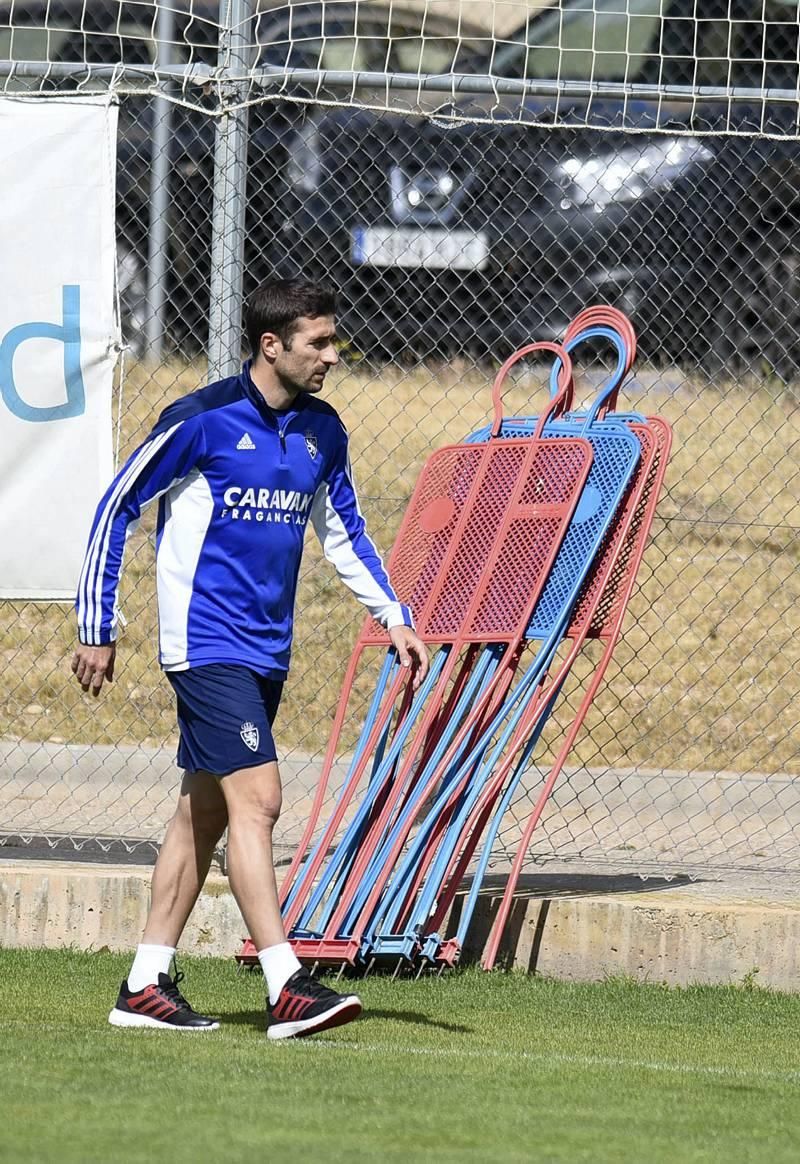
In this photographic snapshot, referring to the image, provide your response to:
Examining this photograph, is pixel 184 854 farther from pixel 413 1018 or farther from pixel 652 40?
pixel 652 40

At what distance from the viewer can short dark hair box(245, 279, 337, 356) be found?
5113 millimetres

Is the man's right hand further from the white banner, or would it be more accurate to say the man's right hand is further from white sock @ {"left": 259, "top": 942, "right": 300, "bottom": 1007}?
the white banner

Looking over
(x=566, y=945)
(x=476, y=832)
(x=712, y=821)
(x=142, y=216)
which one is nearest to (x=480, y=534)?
(x=476, y=832)

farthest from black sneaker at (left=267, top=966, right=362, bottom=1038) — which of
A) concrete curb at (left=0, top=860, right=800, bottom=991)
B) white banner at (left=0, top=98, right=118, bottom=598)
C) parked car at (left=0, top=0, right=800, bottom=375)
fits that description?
parked car at (left=0, top=0, right=800, bottom=375)

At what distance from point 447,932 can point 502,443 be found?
1.56m

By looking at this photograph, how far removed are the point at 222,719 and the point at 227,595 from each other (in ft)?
1.05

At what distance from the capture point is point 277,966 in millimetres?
4863

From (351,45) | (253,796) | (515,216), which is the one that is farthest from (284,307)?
(351,45)

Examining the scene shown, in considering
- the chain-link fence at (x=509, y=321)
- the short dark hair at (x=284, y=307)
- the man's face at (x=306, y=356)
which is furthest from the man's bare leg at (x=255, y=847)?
the chain-link fence at (x=509, y=321)

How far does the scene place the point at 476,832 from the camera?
20.2ft

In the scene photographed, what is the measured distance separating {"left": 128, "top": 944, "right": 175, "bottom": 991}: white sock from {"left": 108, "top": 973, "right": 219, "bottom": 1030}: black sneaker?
0.01m

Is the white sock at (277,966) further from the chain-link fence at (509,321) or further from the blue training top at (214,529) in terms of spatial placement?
the chain-link fence at (509,321)

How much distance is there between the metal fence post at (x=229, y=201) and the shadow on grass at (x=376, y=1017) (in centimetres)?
231

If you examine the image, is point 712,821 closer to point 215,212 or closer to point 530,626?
point 530,626
